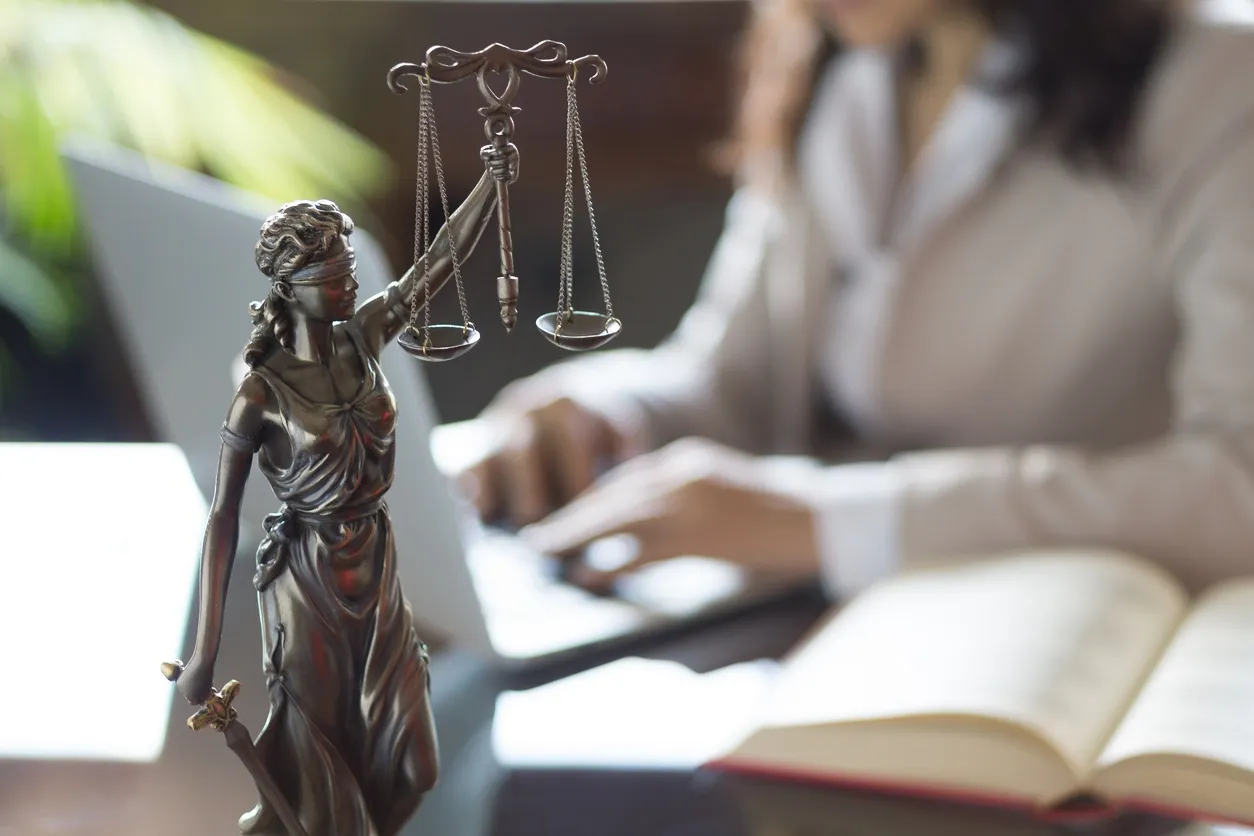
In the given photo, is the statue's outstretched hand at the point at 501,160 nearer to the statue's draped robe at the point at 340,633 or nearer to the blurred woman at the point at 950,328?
the statue's draped robe at the point at 340,633

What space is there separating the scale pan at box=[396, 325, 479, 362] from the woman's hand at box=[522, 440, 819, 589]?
15.8 inches

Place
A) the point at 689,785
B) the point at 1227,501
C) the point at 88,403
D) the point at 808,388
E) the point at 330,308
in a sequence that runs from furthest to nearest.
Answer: the point at 88,403 < the point at 808,388 < the point at 1227,501 < the point at 689,785 < the point at 330,308

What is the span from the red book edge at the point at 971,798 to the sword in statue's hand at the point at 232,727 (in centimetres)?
22

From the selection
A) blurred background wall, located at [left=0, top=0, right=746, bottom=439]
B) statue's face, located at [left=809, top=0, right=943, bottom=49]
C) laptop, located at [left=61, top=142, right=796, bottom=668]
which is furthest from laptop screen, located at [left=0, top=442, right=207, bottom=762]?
blurred background wall, located at [left=0, top=0, right=746, bottom=439]

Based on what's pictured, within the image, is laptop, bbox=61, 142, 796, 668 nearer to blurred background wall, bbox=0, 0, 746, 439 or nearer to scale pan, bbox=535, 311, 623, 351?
scale pan, bbox=535, 311, 623, 351

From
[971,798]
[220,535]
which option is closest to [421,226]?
[220,535]

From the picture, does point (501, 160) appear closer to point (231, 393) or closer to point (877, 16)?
point (231, 393)

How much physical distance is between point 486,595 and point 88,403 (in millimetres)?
1390

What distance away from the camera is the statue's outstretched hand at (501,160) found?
A: 1.17ft

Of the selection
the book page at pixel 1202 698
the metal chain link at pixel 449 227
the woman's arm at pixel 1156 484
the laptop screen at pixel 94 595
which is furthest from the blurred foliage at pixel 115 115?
the book page at pixel 1202 698

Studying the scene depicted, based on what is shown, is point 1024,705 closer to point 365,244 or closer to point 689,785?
point 689,785

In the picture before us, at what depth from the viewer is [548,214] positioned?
198cm

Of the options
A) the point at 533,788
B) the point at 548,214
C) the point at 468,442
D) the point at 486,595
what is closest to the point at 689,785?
the point at 533,788

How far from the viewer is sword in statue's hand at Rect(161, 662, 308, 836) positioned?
0.36 meters
